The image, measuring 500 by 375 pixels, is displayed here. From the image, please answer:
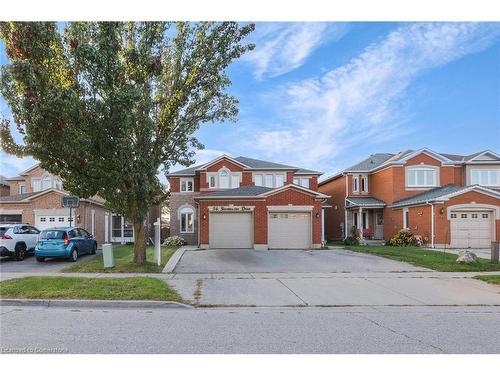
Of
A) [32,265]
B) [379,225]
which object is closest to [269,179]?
[379,225]

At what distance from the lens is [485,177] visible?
30.3m

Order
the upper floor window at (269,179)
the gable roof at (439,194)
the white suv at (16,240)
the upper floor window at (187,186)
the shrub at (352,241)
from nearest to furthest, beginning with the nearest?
the white suv at (16,240) → the gable roof at (439,194) → the shrub at (352,241) → the upper floor window at (269,179) → the upper floor window at (187,186)

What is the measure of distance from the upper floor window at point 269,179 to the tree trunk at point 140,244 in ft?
53.1

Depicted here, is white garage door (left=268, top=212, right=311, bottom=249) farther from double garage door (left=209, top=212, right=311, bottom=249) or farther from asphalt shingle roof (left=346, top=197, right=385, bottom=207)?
asphalt shingle roof (left=346, top=197, right=385, bottom=207)

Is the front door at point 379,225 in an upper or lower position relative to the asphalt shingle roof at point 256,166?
lower

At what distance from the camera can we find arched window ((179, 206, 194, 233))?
3159 cm

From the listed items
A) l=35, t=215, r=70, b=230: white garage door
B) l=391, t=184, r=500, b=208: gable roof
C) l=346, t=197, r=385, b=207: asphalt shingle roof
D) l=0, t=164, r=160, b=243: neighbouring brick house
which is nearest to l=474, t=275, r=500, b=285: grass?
l=391, t=184, r=500, b=208: gable roof

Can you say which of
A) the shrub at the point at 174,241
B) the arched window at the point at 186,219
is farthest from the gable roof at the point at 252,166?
the shrub at the point at 174,241

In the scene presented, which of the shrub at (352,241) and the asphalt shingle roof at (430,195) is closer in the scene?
the asphalt shingle roof at (430,195)

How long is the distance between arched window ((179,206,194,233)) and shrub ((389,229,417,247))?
569 inches

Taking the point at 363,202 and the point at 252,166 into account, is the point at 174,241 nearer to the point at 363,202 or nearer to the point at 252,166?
the point at 252,166

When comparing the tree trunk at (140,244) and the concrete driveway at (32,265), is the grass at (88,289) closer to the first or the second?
the tree trunk at (140,244)

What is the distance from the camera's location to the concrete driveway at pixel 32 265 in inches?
603

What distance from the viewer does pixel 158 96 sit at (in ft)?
51.1
